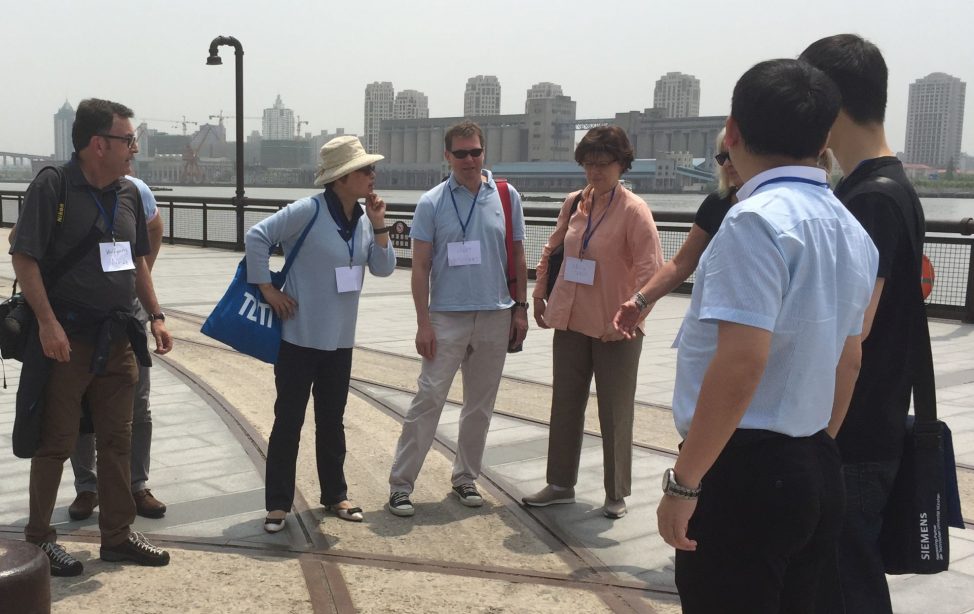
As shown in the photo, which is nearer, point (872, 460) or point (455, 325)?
point (872, 460)

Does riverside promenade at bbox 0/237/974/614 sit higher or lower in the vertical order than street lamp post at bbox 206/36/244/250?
lower

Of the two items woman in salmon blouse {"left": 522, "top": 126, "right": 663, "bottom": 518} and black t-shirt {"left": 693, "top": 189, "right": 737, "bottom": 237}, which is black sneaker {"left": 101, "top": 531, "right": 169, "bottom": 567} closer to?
woman in salmon blouse {"left": 522, "top": 126, "right": 663, "bottom": 518}

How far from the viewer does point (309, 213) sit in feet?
14.3

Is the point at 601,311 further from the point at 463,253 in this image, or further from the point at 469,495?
the point at 469,495

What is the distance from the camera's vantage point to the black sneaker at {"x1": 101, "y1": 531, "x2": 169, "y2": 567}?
12.5 feet

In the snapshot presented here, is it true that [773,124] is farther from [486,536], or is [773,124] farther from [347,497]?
[347,497]

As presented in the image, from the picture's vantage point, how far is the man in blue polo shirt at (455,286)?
15.3 ft

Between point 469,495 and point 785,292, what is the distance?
3.02 metres

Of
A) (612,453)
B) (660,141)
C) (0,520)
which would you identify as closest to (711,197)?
(612,453)

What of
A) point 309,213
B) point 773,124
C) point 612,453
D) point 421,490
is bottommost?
point 421,490

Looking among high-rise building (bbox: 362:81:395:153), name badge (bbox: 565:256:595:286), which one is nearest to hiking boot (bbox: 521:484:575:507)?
name badge (bbox: 565:256:595:286)

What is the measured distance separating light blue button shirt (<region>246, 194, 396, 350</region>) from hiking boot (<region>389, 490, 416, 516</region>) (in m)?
0.77

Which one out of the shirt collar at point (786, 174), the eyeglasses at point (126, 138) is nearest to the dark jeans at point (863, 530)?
the shirt collar at point (786, 174)

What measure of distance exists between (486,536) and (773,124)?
276 centimetres
